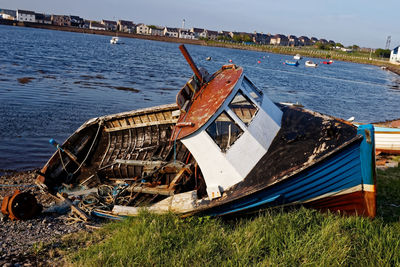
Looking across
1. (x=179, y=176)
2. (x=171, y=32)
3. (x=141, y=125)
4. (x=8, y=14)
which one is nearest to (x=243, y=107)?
(x=179, y=176)

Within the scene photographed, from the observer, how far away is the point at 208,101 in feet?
26.2

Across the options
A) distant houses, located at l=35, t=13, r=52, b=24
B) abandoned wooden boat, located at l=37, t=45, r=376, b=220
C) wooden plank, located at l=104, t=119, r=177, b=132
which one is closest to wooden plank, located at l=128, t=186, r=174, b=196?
abandoned wooden boat, located at l=37, t=45, r=376, b=220

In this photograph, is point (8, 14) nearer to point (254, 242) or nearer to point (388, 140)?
point (388, 140)

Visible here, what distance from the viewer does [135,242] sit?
6012mm

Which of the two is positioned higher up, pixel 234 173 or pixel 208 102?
pixel 208 102

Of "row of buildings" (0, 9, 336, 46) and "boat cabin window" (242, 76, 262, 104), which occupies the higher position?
"row of buildings" (0, 9, 336, 46)

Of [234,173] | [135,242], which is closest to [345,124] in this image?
[234,173]

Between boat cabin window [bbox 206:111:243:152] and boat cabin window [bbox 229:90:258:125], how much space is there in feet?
1.09

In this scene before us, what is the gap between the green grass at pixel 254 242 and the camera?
5.47 m

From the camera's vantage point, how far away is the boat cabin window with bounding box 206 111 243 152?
7.50m

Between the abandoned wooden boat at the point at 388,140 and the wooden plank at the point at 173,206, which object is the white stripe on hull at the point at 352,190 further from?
the abandoned wooden boat at the point at 388,140

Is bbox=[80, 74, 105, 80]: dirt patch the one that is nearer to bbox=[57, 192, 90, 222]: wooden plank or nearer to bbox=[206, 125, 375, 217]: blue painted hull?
bbox=[57, 192, 90, 222]: wooden plank

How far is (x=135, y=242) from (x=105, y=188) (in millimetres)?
4368

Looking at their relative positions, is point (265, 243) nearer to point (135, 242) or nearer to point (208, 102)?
point (135, 242)
